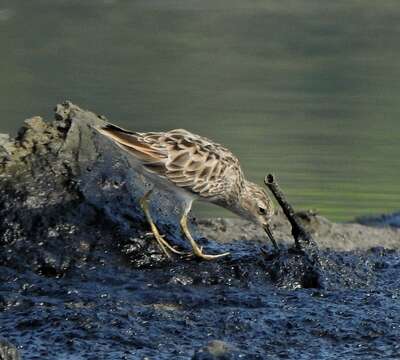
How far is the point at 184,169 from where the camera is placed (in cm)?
899

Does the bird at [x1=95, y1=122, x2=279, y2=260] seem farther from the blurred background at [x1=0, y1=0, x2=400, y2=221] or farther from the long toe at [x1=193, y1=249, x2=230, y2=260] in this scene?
the blurred background at [x1=0, y1=0, x2=400, y2=221]

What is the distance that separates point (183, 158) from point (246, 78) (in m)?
10.3

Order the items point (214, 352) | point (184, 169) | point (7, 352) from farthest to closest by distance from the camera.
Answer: point (184, 169) → point (214, 352) → point (7, 352)

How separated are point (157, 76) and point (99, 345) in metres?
12.3

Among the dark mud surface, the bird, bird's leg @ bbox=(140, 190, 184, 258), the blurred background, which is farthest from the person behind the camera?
the blurred background

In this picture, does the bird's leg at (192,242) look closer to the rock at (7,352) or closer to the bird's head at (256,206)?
the bird's head at (256,206)

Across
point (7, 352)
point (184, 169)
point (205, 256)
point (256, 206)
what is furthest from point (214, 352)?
point (256, 206)

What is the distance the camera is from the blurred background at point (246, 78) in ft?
46.2

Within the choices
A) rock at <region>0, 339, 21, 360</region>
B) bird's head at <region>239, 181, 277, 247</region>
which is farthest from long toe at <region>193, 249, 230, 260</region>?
rock at <region>0, 339, 21, 360</region>

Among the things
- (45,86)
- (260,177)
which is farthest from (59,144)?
(45,86)

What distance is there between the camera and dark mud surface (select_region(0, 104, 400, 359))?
7.37 meters

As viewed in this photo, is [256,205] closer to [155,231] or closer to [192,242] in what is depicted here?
[192,242]

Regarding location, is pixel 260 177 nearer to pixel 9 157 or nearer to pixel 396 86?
pixel 9 157

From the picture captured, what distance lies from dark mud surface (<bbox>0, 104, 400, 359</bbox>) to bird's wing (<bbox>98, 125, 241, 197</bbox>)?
249mm
